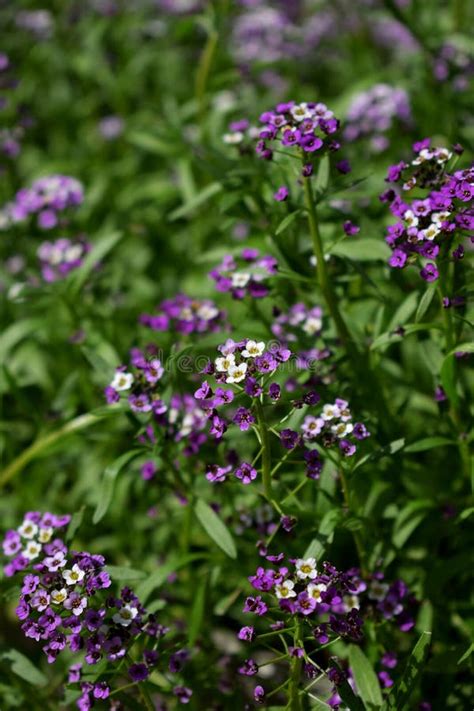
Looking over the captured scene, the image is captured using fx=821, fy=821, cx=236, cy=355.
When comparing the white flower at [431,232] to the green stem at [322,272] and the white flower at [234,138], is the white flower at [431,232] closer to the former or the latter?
the green stem at [322,272]

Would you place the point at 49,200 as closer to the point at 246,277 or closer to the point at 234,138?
the point at 234,138

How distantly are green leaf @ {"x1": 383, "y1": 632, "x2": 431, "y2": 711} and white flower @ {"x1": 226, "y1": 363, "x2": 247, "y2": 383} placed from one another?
127 cm

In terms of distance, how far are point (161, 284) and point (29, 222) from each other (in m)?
1.19

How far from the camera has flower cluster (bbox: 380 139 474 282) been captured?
3.55 metres

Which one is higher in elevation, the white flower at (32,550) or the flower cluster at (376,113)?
the white flower at (32,550)

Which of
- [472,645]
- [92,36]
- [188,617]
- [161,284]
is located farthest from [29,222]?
[472,645]

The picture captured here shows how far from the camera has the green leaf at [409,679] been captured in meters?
3.31

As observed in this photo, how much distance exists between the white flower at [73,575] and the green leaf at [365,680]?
1322 millimetres

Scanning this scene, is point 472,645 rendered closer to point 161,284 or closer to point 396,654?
point 396,654

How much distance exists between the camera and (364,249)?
4.62 meters

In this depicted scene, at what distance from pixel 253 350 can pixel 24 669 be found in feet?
6.28

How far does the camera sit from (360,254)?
460 centimetres

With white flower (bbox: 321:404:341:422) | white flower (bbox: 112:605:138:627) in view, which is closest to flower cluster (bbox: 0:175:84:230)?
white flower (bbox: 321:404:341:422)

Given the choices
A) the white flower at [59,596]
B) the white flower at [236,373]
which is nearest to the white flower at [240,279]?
the white flower at [236,373]
